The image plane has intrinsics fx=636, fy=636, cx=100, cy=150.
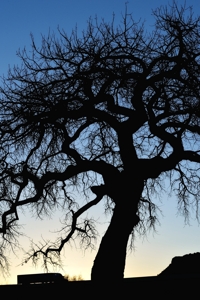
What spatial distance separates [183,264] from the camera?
67.8 feet

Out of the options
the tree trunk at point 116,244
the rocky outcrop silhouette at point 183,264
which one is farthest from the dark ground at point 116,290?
the rocky outcrop silhouette at point 183,264

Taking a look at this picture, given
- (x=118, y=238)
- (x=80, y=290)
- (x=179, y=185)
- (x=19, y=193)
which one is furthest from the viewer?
(x=179, y=185)

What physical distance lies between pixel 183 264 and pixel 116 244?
4798 millimetres

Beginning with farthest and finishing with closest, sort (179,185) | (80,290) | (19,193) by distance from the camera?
(179,185)
(19,193)
(80,290)

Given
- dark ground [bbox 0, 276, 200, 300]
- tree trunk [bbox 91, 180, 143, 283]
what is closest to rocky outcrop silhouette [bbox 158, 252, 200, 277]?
tree trunk [bbox 91, 180, 143, 283]

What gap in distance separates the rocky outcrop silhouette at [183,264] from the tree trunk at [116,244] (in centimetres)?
383

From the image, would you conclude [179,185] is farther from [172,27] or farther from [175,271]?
[172,27]

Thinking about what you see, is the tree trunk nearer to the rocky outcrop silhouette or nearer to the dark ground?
the dark ground

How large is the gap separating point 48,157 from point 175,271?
5735 mm

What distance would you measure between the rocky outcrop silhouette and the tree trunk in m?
3.83

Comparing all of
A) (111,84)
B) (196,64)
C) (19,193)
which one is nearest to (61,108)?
(111,84)

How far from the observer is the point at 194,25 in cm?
1714

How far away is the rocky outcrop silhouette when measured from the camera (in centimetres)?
2012

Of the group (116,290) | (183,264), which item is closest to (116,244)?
(116,290)
